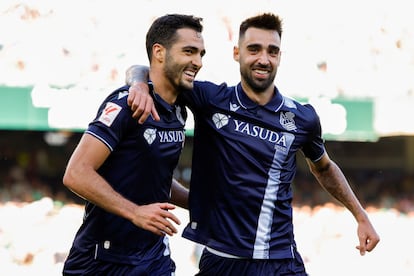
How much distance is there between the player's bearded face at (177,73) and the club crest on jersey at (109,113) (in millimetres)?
365

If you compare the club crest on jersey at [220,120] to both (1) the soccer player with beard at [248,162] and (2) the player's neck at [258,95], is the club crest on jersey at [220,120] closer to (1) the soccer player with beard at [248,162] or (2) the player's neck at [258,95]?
(1) the soccer player with beard at [248,162]

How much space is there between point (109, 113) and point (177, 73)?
0.43 meters

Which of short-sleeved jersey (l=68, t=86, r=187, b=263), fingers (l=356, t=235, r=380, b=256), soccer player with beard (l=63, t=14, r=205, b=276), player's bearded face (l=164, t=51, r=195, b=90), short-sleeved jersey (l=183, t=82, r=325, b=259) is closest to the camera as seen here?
soccer player with beard (l=63, t=14, r=205, b=276)

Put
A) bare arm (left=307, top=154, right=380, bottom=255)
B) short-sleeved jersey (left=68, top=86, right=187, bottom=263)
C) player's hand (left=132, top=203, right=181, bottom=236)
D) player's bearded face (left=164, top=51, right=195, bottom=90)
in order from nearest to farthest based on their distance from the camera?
player's hand (left=132, top=203, right=181, bottom=236)
short-sleeved jersey (left=68, top=86, right=187, bottom=263)
player's bearded face (left=164, top=51, right=195, bottom=90)
bare arm (left=307, top=154, right=380, bottom=255)

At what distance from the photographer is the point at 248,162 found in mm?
4133

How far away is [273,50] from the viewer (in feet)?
13.9

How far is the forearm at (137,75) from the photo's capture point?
13.1ft

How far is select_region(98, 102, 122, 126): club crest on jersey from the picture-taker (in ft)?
12.0

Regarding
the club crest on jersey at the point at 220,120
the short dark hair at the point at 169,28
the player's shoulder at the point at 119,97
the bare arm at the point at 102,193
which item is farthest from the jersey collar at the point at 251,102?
the bare arm at the point at 102,193

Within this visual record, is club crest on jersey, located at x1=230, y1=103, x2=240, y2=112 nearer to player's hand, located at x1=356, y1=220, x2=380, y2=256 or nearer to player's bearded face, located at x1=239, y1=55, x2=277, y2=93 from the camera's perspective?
player's bearded face, located at x1=239, y1=55, x2=277, y2=93

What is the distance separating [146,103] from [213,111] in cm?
62

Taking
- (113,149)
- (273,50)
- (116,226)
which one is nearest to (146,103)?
(113,149)

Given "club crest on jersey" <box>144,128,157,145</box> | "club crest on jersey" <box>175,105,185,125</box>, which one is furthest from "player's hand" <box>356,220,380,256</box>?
"club crest on jersey" <box>144,128,157,145</box>

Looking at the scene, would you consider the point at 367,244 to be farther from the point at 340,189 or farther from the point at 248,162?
the point at 248,162
